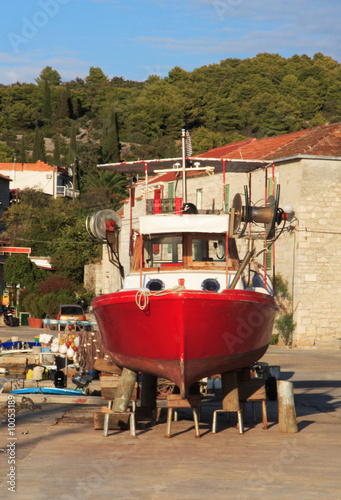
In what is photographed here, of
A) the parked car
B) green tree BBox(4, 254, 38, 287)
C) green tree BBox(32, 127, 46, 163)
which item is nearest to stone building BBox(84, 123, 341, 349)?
the parked car

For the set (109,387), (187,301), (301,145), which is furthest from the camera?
(301,145)

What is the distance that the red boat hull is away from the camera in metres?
10.7

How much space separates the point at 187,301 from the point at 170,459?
2.21 m

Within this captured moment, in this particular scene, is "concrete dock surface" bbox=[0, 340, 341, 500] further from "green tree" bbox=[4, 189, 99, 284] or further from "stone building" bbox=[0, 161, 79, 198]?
"stone building" bbox=[0, 161, 79, 198]

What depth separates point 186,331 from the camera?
10656mm

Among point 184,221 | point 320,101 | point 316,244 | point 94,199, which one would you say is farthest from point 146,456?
point 320,101

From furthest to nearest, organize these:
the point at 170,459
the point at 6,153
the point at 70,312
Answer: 1. the point at 6,153
2. the point at 70,312
3. the point at 170,459

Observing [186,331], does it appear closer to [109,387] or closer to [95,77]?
[109,387]

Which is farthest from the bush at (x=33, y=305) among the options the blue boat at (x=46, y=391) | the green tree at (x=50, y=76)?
the green tree at (x=50, y=76)

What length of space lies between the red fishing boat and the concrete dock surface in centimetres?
113

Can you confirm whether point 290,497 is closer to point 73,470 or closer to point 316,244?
point 73,470

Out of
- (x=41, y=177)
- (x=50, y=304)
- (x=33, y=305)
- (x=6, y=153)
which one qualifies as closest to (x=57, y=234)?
(x=33, y=305)

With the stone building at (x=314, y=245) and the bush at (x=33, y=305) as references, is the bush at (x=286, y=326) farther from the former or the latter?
the bush at (x=33, y=305)

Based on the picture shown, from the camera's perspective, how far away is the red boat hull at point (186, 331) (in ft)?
35.0
